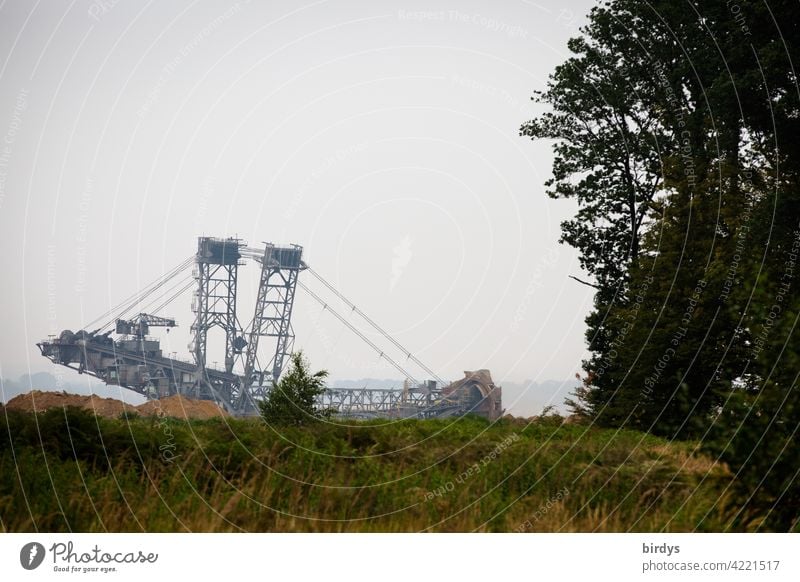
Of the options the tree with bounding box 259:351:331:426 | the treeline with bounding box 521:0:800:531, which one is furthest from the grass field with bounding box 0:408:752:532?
the tree with bounding box 259:351:331:426

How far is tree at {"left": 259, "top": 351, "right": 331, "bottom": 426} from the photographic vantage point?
2618 cm

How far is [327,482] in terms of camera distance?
522 inches

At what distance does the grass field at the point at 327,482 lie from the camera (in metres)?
11.2

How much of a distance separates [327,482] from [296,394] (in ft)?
48.6

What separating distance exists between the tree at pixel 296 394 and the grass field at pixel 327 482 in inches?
321

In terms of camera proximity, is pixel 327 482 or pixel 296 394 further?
pixel 296 394

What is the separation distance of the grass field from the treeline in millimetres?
1804

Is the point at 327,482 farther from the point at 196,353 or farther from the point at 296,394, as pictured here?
the point at 196,353

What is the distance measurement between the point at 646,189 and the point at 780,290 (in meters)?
15.0

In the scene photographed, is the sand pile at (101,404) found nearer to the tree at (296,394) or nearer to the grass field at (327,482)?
the tree at (296,394)


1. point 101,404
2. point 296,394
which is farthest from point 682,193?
point 101,404

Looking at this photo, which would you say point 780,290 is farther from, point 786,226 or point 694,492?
point 694,492

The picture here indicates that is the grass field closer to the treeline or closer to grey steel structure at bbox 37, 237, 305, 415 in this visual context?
the treeline
